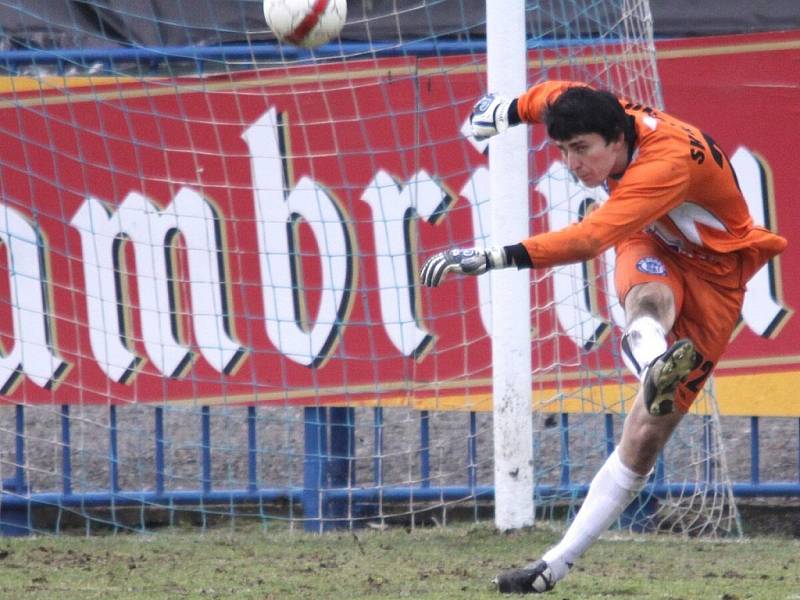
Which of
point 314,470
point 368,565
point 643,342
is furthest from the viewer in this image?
point 314,470

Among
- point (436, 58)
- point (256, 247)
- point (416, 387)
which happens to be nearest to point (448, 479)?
point (416, 387)

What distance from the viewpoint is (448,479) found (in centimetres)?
770

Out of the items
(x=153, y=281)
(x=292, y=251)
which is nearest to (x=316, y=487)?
(x=292, y=251)

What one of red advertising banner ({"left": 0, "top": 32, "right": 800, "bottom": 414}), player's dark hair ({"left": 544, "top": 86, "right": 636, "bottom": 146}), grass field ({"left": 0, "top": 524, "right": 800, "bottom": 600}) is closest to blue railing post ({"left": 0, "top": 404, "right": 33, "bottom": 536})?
red advertising banner ({"left": 0, "top": 32, "right": 800, "bottom": 414})

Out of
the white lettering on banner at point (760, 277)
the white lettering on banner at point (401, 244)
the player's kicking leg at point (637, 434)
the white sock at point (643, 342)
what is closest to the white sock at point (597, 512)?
the player's kicking leg at point (637, 434)

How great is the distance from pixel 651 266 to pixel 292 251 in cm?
236

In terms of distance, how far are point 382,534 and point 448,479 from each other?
4.31ft

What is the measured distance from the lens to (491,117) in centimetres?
509

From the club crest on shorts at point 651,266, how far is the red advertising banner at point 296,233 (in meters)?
1.87

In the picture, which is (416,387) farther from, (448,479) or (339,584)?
(339,584)

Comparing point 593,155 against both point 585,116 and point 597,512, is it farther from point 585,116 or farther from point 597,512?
point 597,512

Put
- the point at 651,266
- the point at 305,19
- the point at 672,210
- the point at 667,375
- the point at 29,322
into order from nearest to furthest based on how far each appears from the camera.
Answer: the point at 667,375
the point at 672,210
the point at 651,266
the point at 305,19
the point at 29,322

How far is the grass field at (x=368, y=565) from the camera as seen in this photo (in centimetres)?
491

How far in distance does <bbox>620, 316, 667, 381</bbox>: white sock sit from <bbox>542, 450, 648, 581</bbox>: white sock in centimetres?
41
